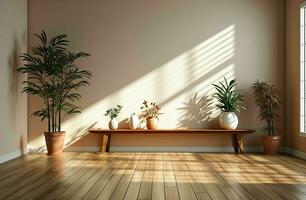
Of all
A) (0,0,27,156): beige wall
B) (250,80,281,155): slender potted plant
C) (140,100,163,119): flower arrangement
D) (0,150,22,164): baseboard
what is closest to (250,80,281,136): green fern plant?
(250,80,281,155): slender potted plant

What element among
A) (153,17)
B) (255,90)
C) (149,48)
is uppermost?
(153,17)

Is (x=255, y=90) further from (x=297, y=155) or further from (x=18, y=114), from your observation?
(x=18, y=114)

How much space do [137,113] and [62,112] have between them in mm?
1375

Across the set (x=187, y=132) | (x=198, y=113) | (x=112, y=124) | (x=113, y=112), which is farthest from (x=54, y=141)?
(x=198, y=113)

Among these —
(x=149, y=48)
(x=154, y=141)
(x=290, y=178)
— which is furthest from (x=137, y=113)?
(x=290, y=178)

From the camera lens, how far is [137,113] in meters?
6.60

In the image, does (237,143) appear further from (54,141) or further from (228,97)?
(54,141)

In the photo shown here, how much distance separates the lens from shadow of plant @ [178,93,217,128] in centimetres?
658

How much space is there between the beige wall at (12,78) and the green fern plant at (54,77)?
188 mm

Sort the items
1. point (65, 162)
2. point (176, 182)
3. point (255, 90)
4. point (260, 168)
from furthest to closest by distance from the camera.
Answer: point (255, 90), point (65, 162), point (260, 168), point (176, 182)

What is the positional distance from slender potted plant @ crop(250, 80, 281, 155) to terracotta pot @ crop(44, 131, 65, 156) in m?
3.44

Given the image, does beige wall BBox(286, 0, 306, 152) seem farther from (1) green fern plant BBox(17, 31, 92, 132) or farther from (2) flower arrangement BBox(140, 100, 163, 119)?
(1) green fern plant BBox(17, 31, 92, 132)

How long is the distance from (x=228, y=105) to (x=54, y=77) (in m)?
3.07

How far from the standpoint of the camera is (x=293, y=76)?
6.15 m
